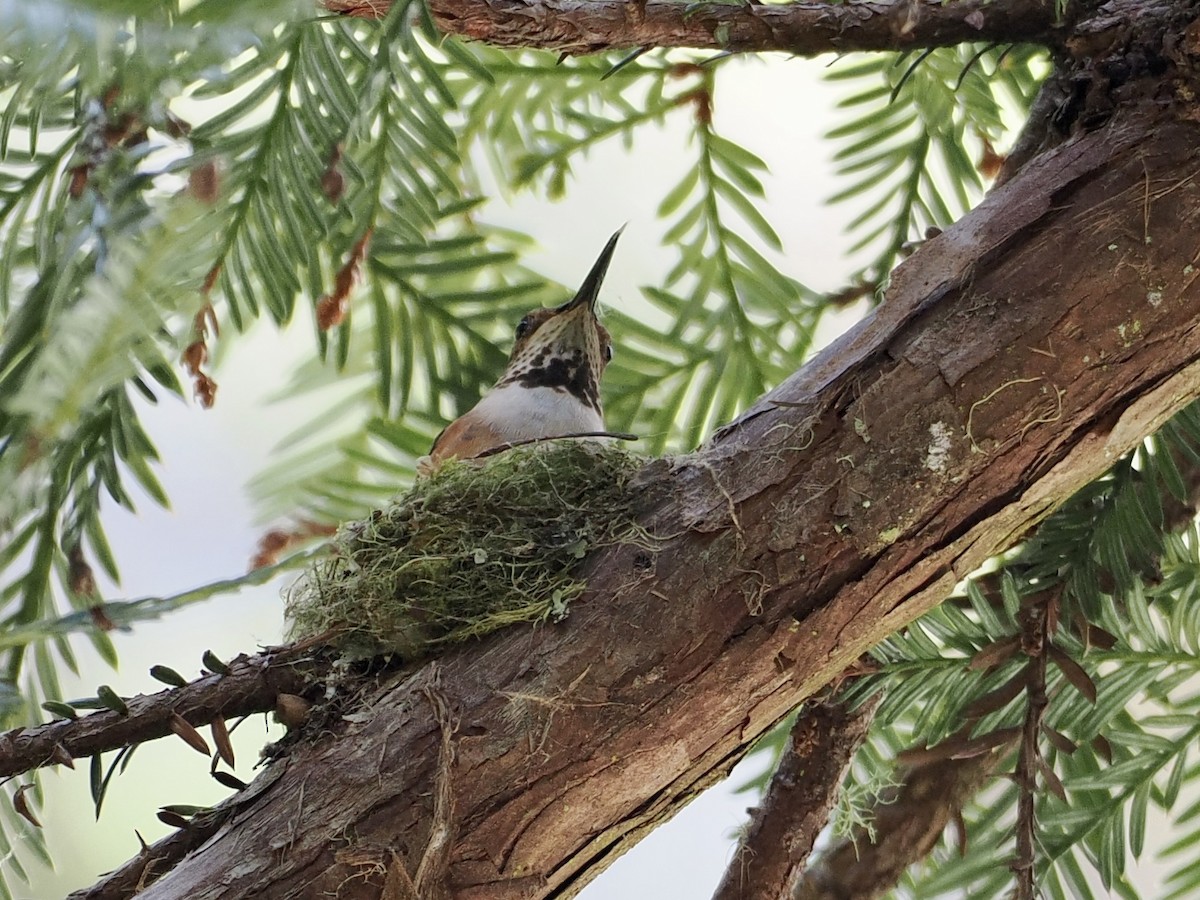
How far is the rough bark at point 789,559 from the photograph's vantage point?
29.8 inches

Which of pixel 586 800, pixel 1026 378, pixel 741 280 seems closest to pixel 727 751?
pixel 586 800

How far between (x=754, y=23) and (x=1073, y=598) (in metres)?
0.64

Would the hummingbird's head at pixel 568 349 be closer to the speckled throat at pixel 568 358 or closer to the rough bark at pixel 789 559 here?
the speckled throat at pixel 568 358

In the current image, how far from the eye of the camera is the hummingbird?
1.45m

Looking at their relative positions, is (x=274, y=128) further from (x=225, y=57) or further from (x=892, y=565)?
(x=892, y=565)

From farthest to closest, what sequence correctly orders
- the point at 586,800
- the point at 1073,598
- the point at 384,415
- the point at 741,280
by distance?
the point at 741,280 → the point at 384,415 → the point at 1073,598 → the point at 586,800

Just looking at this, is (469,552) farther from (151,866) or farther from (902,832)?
(902,832)

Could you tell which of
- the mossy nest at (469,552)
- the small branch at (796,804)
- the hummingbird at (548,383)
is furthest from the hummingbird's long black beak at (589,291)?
the small branch at (796,804)

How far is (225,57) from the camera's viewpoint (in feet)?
1.70

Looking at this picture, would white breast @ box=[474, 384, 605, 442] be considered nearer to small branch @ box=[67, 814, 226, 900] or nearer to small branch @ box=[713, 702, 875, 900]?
small branch @ box=[713, 702, 875, 900]

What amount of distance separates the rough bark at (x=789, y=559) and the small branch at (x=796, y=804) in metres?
0.23

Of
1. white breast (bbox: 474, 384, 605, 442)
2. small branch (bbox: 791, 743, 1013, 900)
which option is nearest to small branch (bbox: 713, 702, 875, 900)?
small branch (bbox: 791, 743, 1013, 900)

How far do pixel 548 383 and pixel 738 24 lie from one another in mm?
738

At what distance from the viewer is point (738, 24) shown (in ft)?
3.19
